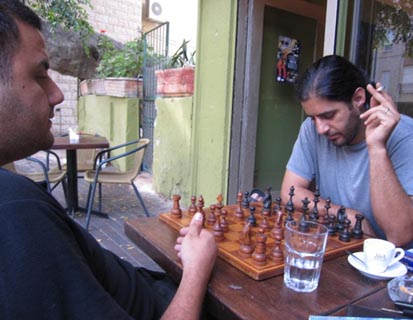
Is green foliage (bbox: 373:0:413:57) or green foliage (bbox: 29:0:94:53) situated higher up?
green foliage (bbox: 29:0:94:53)

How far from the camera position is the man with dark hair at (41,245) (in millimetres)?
767

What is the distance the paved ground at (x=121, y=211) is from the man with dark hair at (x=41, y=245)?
2305mm

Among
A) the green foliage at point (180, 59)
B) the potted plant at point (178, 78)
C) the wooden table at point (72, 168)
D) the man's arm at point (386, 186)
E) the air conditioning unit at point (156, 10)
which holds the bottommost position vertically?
the wooden table at point (72, 168)

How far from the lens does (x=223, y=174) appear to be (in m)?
4.00

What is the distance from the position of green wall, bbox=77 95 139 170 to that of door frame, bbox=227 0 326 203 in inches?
140

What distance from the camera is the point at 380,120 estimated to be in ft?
5.51

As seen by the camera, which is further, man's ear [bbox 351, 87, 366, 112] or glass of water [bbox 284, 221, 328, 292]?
man's ear [bbox 351, 87, 366, 112]

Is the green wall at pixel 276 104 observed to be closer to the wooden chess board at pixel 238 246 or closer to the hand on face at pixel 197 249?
the wooden chess board at pixel 238 246

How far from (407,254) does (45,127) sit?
1332 millimetres

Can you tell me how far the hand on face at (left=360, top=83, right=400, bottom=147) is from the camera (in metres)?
1.65

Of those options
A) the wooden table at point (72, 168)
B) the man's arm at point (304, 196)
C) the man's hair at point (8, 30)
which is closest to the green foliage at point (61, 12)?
the wooden table at point (72, 168)

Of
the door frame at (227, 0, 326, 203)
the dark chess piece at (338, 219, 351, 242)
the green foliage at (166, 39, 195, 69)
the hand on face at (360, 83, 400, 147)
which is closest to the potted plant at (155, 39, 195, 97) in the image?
the green foliage at (166, 39, 195, 69)

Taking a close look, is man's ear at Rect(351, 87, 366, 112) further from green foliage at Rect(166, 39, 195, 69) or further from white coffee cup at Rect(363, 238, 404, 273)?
green foliage at Rect(166, 39, 195, 69)

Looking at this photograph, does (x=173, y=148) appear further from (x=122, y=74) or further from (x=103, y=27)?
(x=103, y=27)
